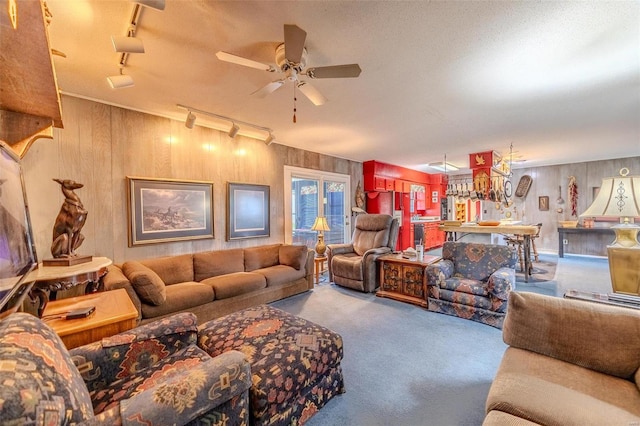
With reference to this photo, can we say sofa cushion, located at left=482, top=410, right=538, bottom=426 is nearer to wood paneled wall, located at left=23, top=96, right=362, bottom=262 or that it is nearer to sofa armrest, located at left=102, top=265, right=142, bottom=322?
sofa armrest, located at left=102, top=265, right=142, bottom=322

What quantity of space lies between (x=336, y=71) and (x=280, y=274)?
2.68 m

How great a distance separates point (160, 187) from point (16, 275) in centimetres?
237

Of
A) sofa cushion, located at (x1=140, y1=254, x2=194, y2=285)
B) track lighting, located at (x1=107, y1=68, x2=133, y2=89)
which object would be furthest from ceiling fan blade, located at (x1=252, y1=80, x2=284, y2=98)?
sofa cushion, located at (x1=140, y1=254, x2=194, y2=285)

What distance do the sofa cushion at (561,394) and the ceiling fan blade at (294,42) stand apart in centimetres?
215

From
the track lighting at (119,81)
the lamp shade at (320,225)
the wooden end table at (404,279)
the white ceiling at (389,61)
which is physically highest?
the white ceiling at (389,61)

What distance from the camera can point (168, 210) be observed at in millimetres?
3373

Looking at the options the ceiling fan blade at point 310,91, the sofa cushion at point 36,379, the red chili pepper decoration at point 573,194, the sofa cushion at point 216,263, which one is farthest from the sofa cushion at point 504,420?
the red chili pepper decoration at point 573,194

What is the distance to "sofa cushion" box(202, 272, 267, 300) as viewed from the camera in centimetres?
308

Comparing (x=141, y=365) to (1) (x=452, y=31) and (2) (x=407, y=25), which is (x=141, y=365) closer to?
(2) (x=407, y=25)

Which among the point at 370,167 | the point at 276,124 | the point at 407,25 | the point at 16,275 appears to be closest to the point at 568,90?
the point at 407,25

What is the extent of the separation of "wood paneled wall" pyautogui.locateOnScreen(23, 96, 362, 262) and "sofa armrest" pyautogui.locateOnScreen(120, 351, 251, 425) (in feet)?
8.46

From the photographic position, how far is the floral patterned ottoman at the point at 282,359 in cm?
143

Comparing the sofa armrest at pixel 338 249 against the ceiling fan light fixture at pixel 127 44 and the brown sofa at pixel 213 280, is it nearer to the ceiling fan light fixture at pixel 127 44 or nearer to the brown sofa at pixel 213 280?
the brown sofa at pixel 213 280

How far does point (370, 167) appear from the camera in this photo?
6414 mm
